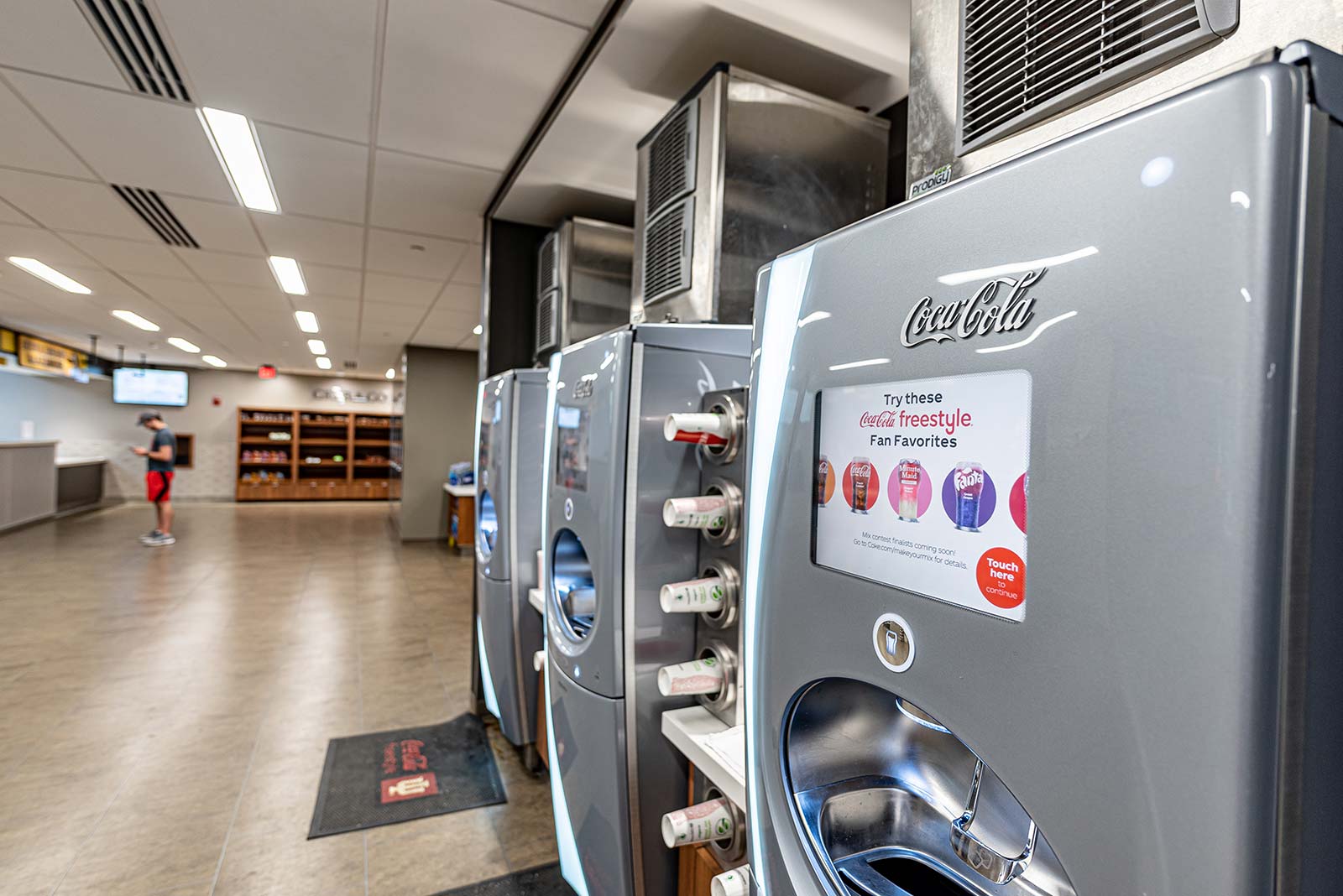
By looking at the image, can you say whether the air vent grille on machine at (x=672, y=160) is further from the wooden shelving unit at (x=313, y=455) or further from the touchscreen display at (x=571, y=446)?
the wooden shelving unit at (x=313, y=455)

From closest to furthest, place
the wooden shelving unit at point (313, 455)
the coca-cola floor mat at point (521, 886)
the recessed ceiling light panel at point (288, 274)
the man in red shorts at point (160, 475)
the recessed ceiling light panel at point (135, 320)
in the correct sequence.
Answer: the coca-cola floor mat at point (521, 886), the recessed ceiling light panel at point (288, 274), the recessed ceiling light panel at point (135, 320), the man in red shorts at point (160, 475), the wooden shelving unit at point (313, 455)

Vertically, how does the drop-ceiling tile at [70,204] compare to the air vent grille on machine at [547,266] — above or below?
above

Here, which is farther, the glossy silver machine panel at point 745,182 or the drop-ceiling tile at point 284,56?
the drop-ceiling tile at point 284,56

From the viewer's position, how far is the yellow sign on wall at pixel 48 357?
912cm

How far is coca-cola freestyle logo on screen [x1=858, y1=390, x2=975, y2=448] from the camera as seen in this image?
0.58m

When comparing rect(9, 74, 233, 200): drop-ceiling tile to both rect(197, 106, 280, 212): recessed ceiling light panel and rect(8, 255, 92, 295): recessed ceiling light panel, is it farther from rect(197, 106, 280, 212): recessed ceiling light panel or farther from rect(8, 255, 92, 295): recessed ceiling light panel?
rect(8, 255, 92, 295): recessed ceiling light panel

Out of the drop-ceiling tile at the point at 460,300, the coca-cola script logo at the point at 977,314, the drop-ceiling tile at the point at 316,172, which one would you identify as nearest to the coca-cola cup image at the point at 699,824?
the coca-cola script logo at the point at 977,314

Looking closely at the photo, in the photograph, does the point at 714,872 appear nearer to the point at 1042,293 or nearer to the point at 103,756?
the point at 1042,293

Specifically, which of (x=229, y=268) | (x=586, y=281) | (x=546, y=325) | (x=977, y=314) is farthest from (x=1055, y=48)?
(x=229, y=268)

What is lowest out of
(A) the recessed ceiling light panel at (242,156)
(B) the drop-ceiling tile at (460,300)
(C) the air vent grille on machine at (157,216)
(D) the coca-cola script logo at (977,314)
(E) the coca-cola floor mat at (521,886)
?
(E) the coca-cola floor mat at (521,886)

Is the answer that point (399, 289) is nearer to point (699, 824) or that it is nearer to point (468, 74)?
point (468, 74)

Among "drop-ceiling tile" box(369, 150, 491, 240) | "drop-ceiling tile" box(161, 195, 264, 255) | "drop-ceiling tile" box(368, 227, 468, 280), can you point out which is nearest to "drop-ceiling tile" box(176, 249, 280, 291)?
"drop-ceiling tile" box(161, 195, 264, 255)

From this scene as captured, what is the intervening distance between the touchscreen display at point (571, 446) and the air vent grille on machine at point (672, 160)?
2.30ft

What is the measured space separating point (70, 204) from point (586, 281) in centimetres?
298
